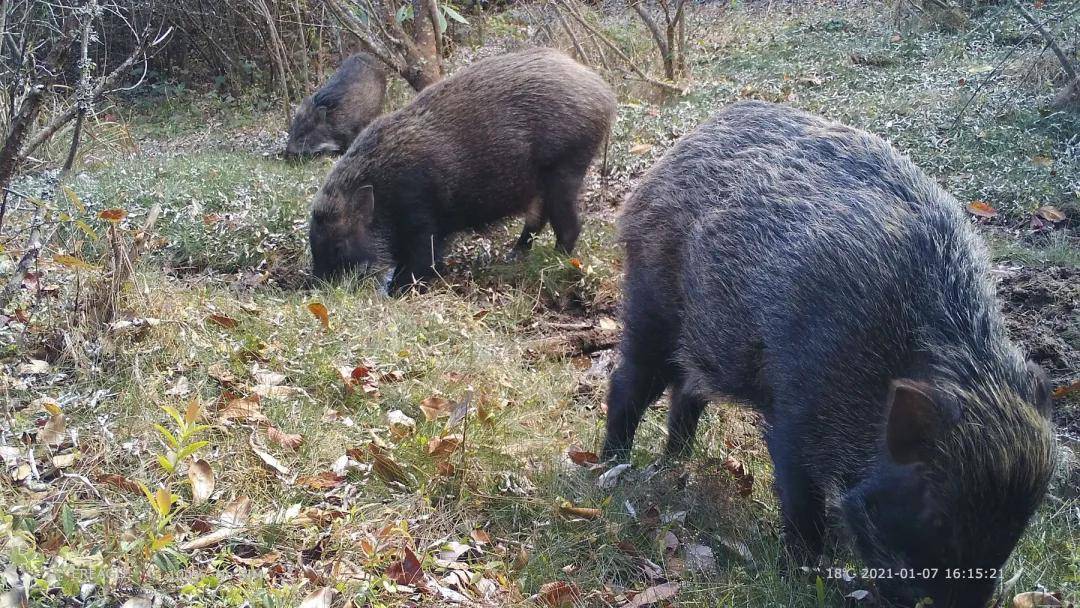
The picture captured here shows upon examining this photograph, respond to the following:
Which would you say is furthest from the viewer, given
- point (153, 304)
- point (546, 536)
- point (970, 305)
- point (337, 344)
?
point (337, 344)

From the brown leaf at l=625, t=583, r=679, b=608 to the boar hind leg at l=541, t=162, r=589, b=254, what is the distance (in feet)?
12.1

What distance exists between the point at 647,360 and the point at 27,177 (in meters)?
7.14

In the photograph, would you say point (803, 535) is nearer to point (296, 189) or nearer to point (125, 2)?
point (296, 189)

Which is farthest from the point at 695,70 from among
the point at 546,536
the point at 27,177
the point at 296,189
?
the point at 546,536

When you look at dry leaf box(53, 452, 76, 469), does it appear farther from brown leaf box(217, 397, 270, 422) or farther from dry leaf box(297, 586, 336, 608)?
dry leaf box(297, 586, 336, 608)

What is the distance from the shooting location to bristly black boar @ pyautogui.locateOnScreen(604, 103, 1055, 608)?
91.0 inches

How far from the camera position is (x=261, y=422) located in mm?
3580

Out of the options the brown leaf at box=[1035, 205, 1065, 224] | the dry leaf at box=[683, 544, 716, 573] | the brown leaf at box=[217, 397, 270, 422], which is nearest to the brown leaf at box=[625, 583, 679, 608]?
the dry leaf at box=[683, 544, 716, 573]

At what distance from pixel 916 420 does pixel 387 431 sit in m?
2.12

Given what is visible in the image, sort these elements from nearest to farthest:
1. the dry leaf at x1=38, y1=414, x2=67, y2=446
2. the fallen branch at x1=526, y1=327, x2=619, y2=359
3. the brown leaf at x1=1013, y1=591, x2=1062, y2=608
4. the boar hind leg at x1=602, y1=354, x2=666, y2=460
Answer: the brown leaf at x1=1013, y1=591, x2=1062, y2=608 < the dry leaf at x1=38, y1=414, x2=67, y2=446 < the boar hind leg at x1=602, y1=354, x2=666, y2=460 < the fallen branch at x1=526, y1=327, x2=619, y2=359

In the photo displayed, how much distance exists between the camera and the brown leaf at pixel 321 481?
323 cm

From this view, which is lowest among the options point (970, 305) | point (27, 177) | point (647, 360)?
point (27, 177)

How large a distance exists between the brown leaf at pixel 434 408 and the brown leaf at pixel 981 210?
3.87m

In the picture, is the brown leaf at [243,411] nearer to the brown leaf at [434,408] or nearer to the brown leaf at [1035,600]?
the brown leaf at [434,408]
